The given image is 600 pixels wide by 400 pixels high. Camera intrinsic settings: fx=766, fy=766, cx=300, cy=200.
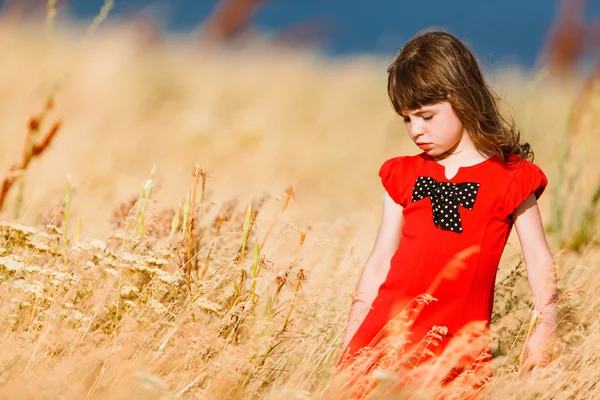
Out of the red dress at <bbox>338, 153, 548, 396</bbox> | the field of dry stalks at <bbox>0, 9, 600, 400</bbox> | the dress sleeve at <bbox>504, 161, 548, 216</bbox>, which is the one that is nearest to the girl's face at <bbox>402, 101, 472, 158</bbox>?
the red dress at <bbox>338, 153, 548, 396</bbox>

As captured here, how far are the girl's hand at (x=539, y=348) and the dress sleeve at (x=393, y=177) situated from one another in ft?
1.95

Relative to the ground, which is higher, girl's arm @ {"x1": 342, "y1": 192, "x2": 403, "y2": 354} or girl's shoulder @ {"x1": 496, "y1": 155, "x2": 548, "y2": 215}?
girl's shoulder @ {"x1": 496, "y1": 155, "x2": 548, "y2": 215}

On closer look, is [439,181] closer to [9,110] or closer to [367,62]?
[9,110]

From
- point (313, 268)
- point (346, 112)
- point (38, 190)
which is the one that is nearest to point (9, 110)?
point (38, 190)

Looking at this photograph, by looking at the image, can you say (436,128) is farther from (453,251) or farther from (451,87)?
(453,251)

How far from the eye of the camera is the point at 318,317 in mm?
2904

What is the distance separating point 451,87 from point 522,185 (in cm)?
39

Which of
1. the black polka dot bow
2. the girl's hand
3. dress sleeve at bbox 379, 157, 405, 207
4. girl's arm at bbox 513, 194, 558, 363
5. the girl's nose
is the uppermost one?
the girl's nose

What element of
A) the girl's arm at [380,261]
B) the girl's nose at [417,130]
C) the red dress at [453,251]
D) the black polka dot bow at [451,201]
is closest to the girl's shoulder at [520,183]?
the red dress at [453,251]

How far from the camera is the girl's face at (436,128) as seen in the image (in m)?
2.42

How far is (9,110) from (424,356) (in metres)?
5.80

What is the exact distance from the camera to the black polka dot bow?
2.35 m

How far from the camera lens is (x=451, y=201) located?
7.75 feet

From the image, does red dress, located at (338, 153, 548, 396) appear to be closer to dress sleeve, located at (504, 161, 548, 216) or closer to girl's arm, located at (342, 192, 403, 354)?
dress sleeve, located at (504, 161, 548, 216)
